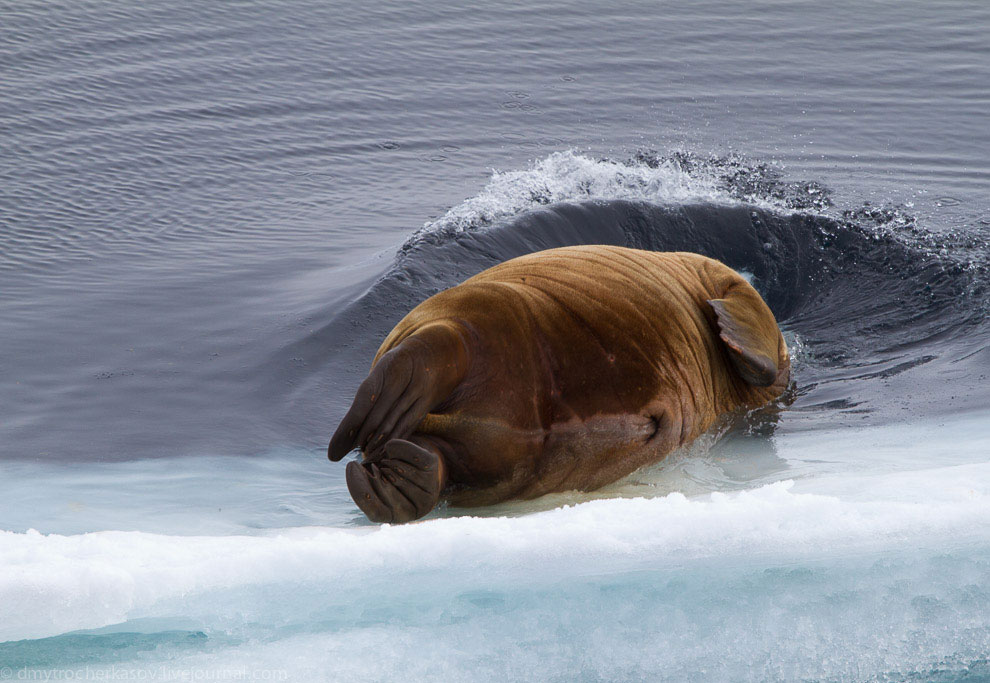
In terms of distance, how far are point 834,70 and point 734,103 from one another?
7.59ft

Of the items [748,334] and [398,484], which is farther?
[748,334]

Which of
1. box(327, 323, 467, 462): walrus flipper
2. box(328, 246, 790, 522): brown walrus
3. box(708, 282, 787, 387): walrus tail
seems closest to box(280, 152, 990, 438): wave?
box(708, 282, 787, 387): walrus tail

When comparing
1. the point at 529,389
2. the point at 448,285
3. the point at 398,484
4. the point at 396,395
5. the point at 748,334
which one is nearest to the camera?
the point at 398,484

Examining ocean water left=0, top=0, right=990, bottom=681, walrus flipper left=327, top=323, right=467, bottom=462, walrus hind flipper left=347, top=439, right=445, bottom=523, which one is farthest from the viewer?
walrus flipper left=327, top=323, right=467, bottom=462

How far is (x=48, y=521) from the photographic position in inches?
140

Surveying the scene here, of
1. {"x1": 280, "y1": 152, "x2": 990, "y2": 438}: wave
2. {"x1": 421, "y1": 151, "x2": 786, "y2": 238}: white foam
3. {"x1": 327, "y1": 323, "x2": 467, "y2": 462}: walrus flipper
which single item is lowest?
{"x1": 280, "y1": 152, "x2": 990, "y2": 438}: wave

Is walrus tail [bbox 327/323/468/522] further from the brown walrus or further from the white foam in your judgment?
the white foam

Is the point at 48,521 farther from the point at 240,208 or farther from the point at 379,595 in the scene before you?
the point at 240,208

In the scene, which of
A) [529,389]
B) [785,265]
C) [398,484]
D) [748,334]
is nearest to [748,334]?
[748,334]

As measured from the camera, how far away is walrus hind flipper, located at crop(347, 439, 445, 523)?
3.37 meters

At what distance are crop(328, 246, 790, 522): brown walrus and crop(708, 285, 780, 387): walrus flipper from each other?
2 cm

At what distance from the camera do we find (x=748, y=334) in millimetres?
4504

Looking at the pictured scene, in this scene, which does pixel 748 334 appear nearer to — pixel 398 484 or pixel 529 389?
pixel 529 389

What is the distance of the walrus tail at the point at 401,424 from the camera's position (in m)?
3.39
